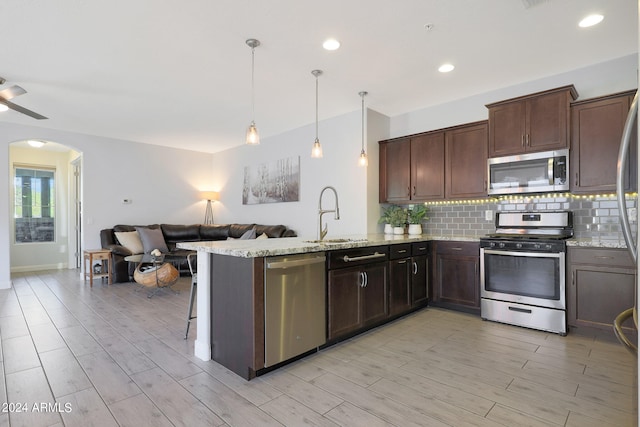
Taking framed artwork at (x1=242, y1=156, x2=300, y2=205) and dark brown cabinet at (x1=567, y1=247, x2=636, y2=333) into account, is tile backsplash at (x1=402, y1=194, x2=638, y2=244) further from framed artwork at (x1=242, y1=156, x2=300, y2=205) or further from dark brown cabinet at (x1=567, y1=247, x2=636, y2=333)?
framed artwork at (x1=242, y1=156, x2=300, y2=205)

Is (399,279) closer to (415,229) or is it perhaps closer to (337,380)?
(415,229)

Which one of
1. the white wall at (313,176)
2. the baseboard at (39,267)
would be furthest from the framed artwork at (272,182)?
the baseboard at (39,267)

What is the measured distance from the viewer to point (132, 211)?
688 centimetres

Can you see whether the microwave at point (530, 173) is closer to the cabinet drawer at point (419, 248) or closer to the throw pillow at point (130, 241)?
the cabinet drawer at point (419, 248)

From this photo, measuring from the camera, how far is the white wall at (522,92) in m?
3.37

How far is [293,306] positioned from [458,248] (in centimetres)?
236

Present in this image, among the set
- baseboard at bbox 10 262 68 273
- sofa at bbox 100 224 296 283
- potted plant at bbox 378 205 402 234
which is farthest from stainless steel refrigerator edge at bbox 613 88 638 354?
baseboard at bbox 10 262 68 273

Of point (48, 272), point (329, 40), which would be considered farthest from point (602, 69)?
point (48, 272)

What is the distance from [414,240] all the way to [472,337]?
46.0 inches

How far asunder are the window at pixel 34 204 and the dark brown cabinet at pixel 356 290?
25.0 ft

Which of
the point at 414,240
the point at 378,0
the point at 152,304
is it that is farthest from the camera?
the point at 152,304

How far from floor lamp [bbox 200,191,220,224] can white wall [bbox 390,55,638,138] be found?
4.44 m

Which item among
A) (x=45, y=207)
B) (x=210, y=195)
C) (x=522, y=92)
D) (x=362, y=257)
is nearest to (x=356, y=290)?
(x=362, y=257)

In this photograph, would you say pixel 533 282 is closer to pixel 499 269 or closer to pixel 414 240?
pixel 499 269
